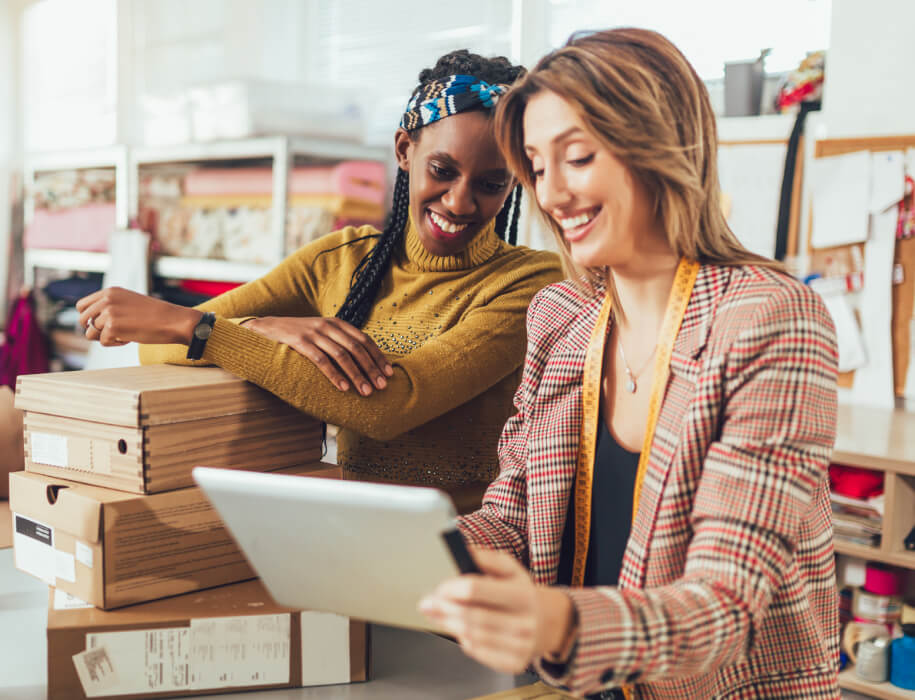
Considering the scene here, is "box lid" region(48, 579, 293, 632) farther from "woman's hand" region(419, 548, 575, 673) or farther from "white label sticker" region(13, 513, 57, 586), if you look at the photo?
"woman's hand" region(419, 548, 575, 673)

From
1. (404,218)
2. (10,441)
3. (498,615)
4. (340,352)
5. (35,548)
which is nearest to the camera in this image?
(498,615)

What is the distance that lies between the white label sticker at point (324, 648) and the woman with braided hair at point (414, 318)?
301mm

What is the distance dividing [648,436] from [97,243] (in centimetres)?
377

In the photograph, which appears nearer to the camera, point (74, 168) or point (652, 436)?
Answer: point (652, 436)

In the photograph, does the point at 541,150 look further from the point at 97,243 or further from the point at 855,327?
the point at 97,243

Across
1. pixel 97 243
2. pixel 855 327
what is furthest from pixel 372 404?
pixel 97 243

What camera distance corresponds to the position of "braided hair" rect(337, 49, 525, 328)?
147 cm

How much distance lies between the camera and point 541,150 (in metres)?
0.98

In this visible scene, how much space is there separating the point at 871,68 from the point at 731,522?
1934 mm

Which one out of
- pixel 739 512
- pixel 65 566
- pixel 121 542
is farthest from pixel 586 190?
pixel 65 566

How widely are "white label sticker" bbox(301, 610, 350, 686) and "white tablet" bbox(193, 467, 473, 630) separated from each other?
0.72 feet

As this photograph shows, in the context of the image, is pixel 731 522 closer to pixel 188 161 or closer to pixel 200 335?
pixel 200 335

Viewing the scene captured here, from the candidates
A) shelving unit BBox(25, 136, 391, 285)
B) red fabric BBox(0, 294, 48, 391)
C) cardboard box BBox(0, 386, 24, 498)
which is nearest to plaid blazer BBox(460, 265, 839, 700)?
cardboard box BBox(0, 386, 24, 498)

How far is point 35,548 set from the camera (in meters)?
1.18
